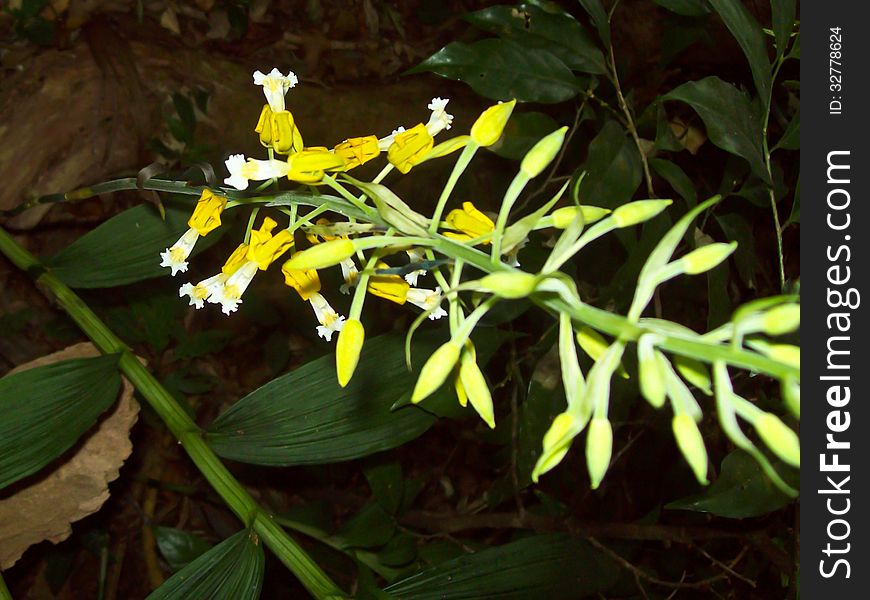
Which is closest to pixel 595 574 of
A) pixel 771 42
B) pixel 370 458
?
pixel 370 458

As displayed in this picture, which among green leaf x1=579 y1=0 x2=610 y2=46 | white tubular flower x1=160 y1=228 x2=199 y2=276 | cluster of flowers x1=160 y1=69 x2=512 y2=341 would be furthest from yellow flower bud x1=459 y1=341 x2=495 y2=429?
green leaf x1=579 y1=0 x2=610 y2=46

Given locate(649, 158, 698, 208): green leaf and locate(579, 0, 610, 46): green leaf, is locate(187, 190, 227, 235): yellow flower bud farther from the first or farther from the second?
locate(649, 158, 698, 208): green leaf

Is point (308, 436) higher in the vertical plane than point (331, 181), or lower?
lower

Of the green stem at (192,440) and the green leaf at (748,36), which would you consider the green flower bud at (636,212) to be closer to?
the green leaf at (748,36)

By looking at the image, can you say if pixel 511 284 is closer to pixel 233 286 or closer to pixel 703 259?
pixel 703 259

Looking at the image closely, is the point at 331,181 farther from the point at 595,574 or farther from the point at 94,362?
the point at 595,574

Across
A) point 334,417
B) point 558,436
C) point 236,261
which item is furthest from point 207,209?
point 558,436
